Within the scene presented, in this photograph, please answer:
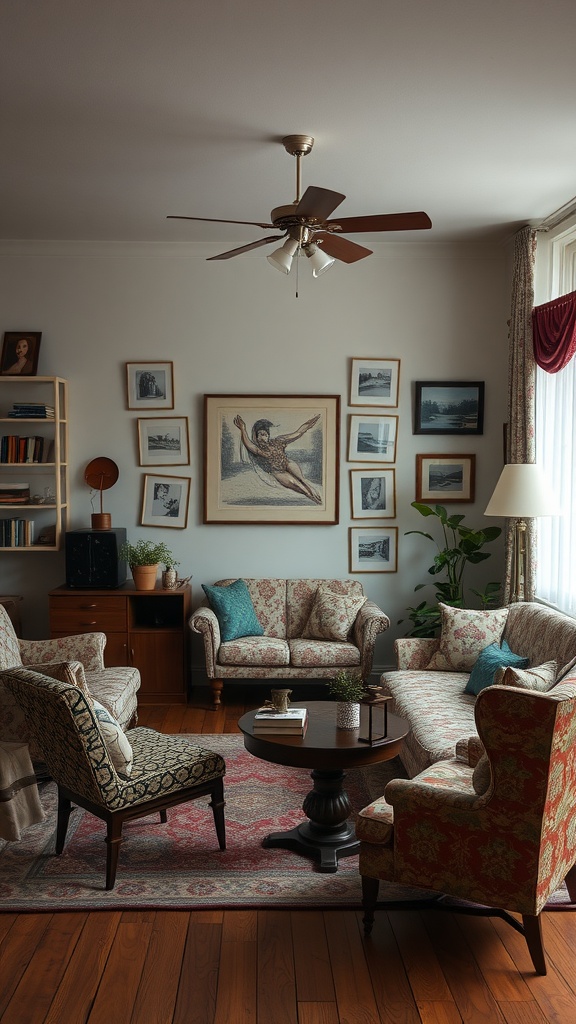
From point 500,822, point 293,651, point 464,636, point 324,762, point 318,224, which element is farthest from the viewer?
point 293,651

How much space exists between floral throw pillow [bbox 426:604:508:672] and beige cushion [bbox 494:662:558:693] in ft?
3.64

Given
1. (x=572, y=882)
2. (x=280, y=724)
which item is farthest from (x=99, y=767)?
(x=572, y=882)

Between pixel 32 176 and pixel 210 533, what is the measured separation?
2867 millimetres

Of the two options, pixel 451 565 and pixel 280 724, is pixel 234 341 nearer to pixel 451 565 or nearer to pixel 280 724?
pixel 451 565

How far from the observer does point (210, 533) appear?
669 centimetres

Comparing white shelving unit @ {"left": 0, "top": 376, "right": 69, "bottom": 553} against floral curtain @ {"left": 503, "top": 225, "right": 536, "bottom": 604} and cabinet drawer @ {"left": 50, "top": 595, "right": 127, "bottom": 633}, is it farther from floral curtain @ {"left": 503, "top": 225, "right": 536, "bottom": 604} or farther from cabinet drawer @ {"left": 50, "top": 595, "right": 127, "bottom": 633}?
floral curtain @ {"left": 503, "top": 225, "right": 536, "bottom": 604}

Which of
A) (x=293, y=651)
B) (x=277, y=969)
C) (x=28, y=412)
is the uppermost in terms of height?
(x=28, y=412)

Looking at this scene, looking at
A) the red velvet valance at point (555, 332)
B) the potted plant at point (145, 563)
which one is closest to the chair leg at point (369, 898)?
the red velvet valance at point (555, 332)

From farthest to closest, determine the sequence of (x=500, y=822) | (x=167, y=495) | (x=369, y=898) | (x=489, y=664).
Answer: (x=167, y=495), (x=489, y=664), (x=369, y=898), (x=500, y=822)

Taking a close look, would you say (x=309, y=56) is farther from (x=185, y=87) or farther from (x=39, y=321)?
(x=39, y=321)

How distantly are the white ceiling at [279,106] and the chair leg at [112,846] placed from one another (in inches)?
119

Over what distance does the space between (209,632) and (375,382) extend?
231cm

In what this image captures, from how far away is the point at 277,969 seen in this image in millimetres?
2910

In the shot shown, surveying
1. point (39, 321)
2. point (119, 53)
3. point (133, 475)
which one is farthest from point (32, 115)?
point (133, 475)
